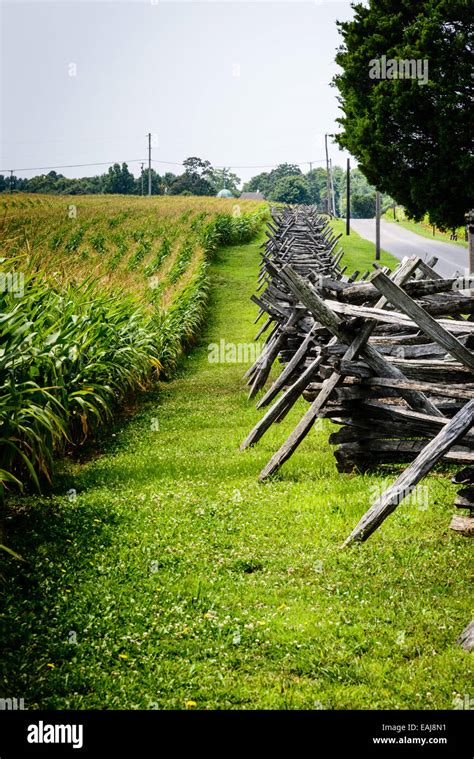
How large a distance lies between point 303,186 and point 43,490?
4200 inches

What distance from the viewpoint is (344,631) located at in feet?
13.5

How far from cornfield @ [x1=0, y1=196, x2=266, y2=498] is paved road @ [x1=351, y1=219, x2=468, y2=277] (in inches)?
370

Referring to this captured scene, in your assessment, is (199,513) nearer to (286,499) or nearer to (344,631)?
(286,499)

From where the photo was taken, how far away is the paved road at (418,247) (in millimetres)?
28892

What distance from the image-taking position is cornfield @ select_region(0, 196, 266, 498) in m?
5.48

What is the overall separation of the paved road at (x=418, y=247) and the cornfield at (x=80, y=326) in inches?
370

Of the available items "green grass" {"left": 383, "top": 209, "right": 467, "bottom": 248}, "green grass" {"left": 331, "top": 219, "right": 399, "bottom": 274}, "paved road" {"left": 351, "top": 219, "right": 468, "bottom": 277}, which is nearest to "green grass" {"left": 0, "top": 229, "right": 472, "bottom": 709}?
"paved road" {"left": 351, "top": 219, "right": 468, "bottom": 277}

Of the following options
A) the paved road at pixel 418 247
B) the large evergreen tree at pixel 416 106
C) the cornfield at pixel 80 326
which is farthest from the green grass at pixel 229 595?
the paved road at pixel 418 247

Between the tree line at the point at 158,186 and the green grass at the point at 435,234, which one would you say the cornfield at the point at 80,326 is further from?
the tree line at the point at 158,186

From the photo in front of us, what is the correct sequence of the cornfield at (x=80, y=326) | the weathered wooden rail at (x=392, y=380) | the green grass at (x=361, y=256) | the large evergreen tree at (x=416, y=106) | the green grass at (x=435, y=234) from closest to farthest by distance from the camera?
the weathered wooden rail at (x=392, y=380) → the cornfield at (x=80, y=326) → the large evergreen tree at (x=416, y=106) → the green grass at (x=361, y=256) → the green grass at (x=435, y=234)

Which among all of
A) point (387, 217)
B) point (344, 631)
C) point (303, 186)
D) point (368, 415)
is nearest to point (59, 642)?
point (344, 631)

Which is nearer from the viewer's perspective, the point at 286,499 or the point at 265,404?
the point at 286,499

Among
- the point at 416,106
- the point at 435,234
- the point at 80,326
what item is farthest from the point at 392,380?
the point at 435,234

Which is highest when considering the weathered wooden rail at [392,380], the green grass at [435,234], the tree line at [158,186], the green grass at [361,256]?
the tree line at [158,186]
